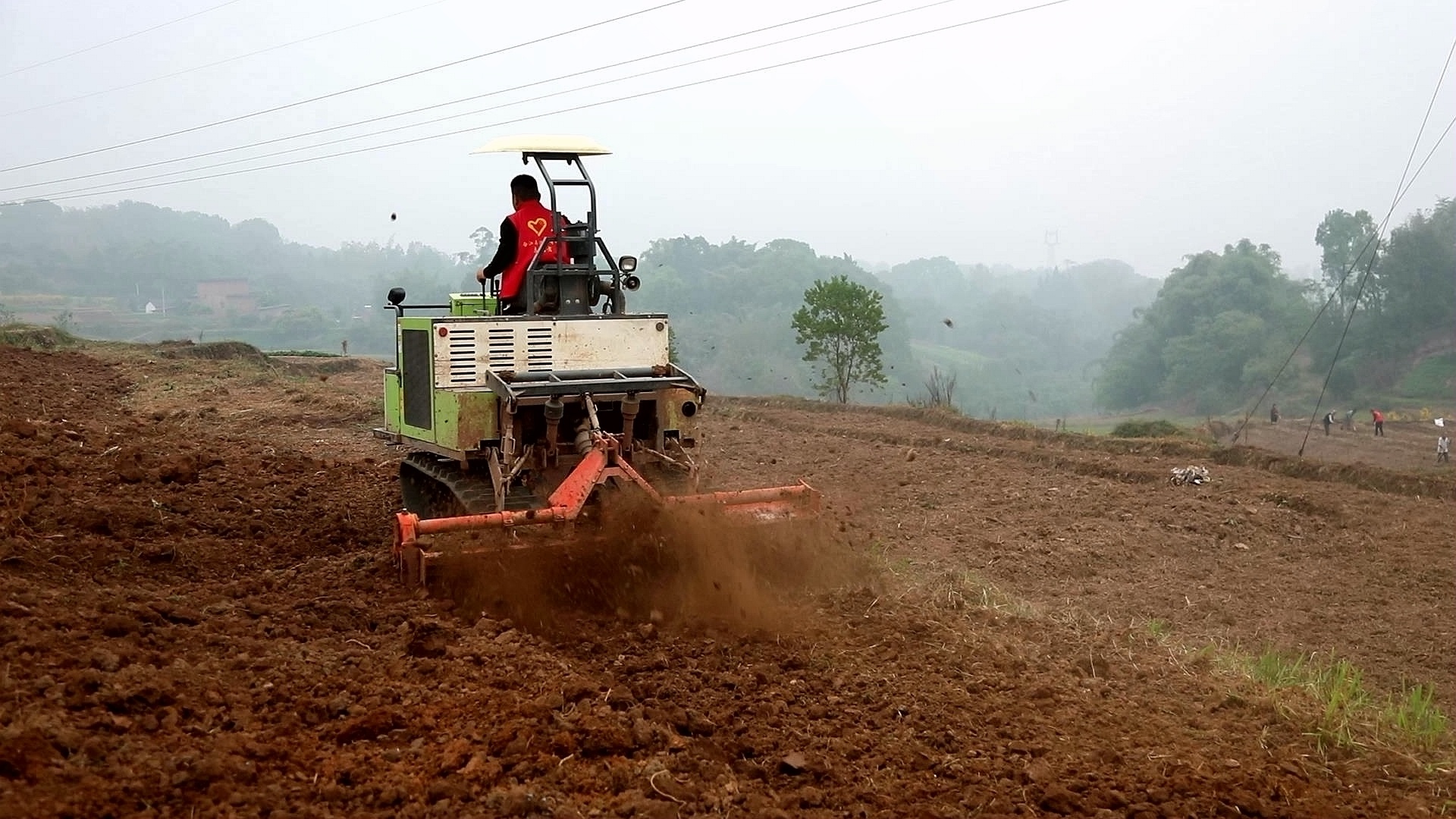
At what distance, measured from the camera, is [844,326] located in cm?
2958

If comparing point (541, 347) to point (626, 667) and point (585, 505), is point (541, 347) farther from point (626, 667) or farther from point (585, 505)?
point (626, 667)

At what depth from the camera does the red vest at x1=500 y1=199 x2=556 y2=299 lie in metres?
8.69

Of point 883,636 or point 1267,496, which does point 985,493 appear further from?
point 883,636

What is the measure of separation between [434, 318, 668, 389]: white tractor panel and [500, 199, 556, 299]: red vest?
690 millimetres

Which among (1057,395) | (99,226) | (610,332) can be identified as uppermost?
(99,226)

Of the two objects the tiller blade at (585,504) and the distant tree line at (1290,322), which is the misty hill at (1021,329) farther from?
the tiller blade at (585,504)

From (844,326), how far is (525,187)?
21.3 meters

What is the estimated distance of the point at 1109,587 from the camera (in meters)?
10.8

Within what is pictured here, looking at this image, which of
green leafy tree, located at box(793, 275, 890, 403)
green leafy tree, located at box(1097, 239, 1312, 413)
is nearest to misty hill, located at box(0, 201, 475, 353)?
green leafy tree, located at box(793, 275, 890, 403)

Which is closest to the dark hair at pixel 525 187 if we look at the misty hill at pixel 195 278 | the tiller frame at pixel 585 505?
the tiller frame at pixel 585 505

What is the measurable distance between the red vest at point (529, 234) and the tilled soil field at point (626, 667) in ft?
7.66

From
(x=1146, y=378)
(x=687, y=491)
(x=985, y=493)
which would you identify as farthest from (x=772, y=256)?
(x=687, y=491)

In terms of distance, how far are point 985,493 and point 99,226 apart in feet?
569

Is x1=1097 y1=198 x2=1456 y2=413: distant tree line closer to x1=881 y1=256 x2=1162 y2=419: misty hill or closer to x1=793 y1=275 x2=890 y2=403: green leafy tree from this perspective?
x1=881 y1=256 x2=1162 y2=419: misty hill
